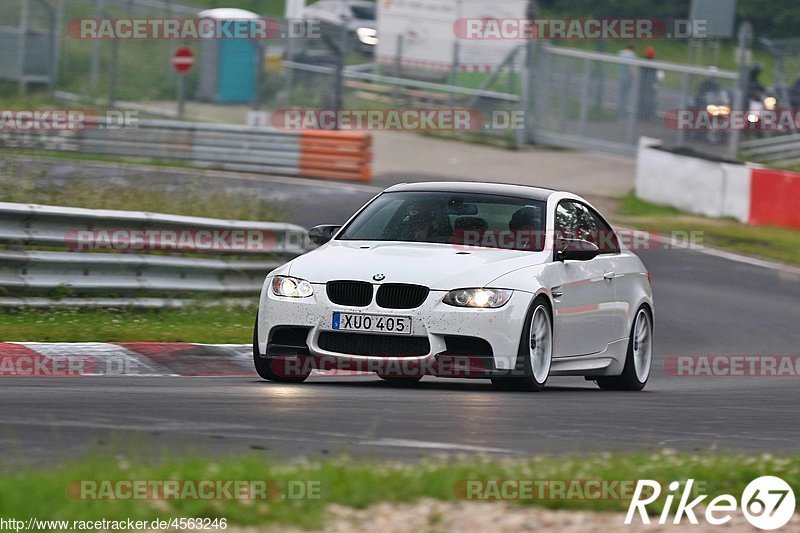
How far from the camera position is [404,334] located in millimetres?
9352

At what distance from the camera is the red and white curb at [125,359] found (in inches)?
420

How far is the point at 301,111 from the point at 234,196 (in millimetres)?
14041

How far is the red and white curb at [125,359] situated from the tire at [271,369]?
117cm

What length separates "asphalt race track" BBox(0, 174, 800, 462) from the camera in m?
6.70

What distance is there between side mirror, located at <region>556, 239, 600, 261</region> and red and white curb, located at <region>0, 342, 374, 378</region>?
2.10 m

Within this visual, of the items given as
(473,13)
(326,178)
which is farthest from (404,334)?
(473,13)

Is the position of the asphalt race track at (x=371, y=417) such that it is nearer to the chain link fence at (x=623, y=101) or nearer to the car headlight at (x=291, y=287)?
the car headlight at (x=291, y=287)

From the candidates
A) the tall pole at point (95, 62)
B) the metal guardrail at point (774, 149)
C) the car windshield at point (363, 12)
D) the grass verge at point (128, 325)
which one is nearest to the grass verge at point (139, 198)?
the grass verge at point (128, 325)

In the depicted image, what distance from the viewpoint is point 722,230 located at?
2288cm

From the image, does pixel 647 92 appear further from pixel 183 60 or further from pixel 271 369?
pixel 271 369

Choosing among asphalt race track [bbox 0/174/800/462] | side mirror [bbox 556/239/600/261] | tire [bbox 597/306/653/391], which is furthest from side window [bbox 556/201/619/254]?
asphalt race track [bbox 0/174/800/462]

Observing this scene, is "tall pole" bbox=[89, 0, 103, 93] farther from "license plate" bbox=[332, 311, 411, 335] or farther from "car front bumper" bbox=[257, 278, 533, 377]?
"license plate" bbox=[332, 311, 411, 335]

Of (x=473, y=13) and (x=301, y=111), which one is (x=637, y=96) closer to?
(x=301, y=111)

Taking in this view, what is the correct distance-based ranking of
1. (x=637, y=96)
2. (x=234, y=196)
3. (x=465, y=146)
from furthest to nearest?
1. (x=465, y=146)
2. (x=637, y=96)
3. (x=234, y=196)
